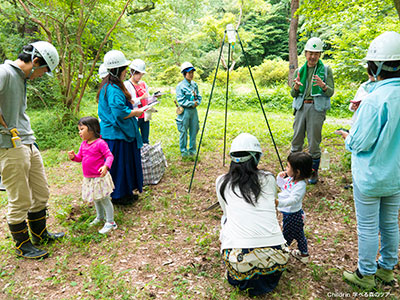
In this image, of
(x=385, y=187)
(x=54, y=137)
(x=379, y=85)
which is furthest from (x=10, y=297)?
(x=54, y=137)

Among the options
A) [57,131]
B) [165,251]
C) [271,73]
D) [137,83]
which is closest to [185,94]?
[137,83]

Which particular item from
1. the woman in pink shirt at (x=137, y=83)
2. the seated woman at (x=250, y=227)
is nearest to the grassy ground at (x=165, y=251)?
the seated woman at (x=250, y=227)

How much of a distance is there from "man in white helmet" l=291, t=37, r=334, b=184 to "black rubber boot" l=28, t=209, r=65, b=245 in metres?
3.83

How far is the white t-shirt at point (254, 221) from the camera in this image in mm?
2266

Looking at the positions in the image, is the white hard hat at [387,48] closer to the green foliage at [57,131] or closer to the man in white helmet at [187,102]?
the man in white helmet at [187,102]

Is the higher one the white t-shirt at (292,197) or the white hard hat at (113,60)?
the white hard hat at (113,60)

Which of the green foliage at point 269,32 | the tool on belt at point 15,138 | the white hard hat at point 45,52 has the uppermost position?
the green foliage at point 269,32

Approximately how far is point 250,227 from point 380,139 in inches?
49.2

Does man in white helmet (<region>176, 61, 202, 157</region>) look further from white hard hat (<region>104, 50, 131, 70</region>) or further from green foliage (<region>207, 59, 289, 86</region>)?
green foliage (<region>207, 59, 289, 86</region>)

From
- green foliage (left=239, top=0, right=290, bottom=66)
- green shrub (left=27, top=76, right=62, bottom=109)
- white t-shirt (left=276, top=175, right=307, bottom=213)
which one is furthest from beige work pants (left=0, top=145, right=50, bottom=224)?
green foliage (left=239, top=0, right=290, bottom=66)

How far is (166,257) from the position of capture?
10.1 ft

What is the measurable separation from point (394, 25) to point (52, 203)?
7.54 metres

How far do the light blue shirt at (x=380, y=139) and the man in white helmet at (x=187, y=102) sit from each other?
3.71 metres

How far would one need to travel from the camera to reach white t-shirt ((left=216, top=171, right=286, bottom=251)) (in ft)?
7.43
